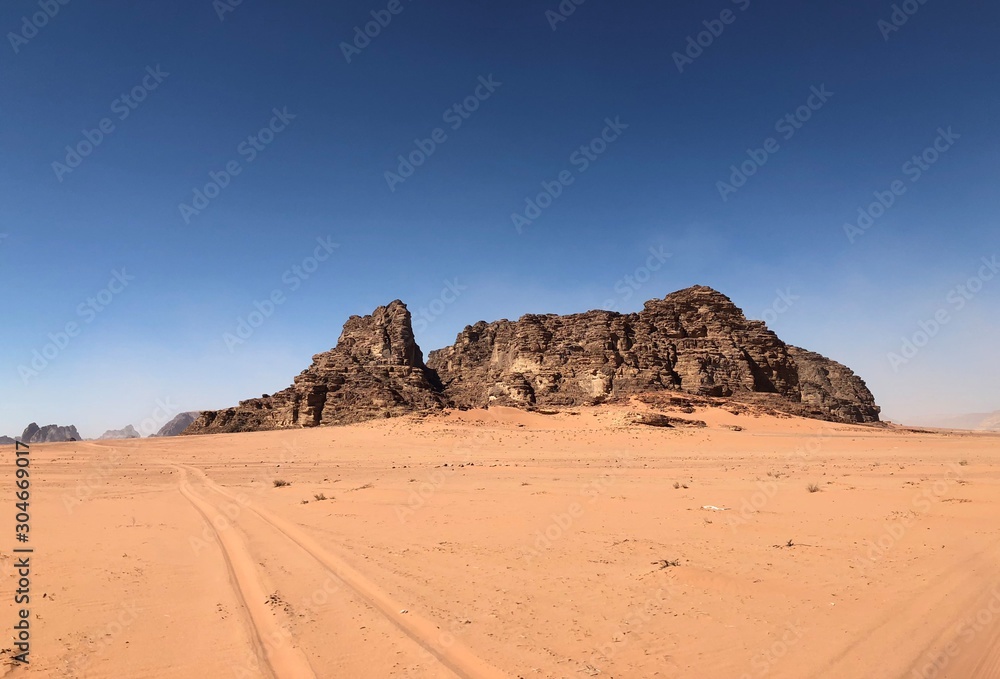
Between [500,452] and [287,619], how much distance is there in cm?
1978

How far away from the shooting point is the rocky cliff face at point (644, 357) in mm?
48562

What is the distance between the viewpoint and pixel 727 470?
16.1 meters

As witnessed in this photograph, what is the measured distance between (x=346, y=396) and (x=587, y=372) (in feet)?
88.9

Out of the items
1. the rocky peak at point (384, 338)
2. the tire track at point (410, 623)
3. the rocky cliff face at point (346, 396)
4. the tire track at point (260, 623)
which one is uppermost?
the rocky peak at point (384, 338)

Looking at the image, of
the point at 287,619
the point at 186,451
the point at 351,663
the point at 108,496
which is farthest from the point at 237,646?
the point at 186,451

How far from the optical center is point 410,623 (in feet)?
15.3

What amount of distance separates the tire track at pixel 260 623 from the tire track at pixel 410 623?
52 cm

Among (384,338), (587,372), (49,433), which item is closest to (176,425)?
(49,433)

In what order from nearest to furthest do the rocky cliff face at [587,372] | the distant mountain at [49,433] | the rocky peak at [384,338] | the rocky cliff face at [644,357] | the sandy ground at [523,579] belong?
1. the sandy ground at [523,579]
2. the rocky cliff face at [644,357]
3. the rocky cliff face at [587,372]
4. the rocky peak at [384,338]
5. the distant mountain at [49,433]

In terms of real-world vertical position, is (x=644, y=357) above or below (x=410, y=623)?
above

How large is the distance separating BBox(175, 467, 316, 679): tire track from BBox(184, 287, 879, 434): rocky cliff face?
4012 cm

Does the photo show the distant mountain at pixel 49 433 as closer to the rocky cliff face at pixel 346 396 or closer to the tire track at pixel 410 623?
the rocky cliff face at pixel 346 396

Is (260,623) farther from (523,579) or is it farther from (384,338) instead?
(384,338)

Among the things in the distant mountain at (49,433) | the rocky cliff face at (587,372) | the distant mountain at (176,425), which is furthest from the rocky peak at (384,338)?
the distant mountain at (176,425)
